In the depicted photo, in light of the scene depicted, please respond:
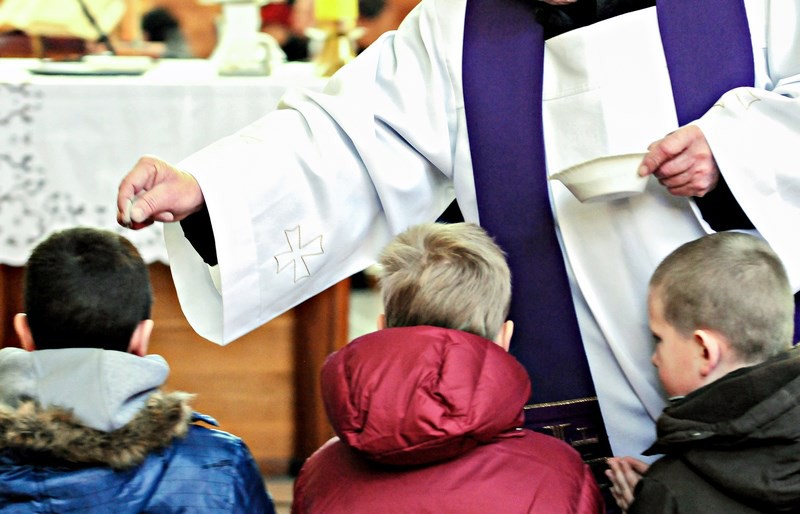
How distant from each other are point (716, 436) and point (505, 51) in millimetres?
937

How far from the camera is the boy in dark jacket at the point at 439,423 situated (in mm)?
1771

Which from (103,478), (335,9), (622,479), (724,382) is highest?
(335,9)

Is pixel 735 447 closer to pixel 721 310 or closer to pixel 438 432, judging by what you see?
pixel 721 310

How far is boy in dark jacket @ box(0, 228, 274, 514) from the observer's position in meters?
1.82

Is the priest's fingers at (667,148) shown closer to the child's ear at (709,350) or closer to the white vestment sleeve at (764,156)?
the white vestment sleeve at (764,156)

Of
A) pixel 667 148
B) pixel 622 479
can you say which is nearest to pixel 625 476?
pixel 622 479

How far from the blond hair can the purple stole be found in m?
0.37

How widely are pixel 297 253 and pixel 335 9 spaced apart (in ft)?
6.87

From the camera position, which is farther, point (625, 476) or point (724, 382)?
point (625, 476)

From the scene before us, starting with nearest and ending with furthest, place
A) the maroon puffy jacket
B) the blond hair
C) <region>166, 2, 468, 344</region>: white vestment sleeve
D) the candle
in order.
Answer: the maroon puffy jacket, the blond hair, <region>166, 2, 468, 344</region>: white vestment sleeve, the candle

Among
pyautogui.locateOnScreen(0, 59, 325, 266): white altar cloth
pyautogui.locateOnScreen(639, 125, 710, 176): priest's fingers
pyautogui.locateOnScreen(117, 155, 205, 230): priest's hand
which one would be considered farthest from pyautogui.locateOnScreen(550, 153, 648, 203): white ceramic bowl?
pyautogui.locateOnScreen(0, 59, 325, 266): white altar cloth

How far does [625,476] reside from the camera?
2125mm

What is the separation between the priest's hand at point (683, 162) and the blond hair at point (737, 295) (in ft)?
0.36

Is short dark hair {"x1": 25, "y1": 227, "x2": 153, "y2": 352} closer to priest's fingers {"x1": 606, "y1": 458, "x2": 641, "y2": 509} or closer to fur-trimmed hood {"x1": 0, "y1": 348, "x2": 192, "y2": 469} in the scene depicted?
fur-trimmed hood {"x1": 0, "y1": 348, "x2": 192, "y2": 469}
